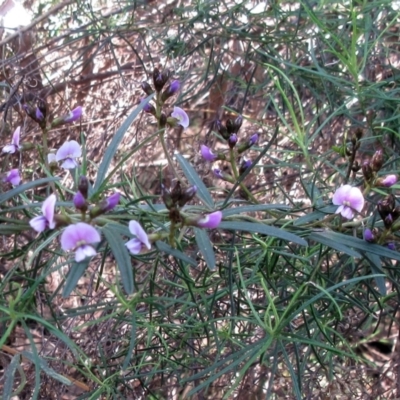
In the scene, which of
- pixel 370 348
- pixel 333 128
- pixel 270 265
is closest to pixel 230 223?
pixel 270 265

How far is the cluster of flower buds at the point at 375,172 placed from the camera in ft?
3.55

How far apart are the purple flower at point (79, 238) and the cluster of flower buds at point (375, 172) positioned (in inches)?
20.1

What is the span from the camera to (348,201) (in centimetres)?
108

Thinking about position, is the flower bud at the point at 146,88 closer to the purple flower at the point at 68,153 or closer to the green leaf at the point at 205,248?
the purple flower at the point at 68,153

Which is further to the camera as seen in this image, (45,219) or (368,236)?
(368,236)

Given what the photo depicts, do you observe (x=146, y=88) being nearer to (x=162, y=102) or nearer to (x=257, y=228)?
(x=162, y=102)

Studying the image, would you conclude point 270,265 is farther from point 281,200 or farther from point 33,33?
point 33,33

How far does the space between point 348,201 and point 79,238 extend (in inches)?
19.1

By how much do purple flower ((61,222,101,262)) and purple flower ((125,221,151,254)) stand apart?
6cm

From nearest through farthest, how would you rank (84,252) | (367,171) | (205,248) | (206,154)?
(84,252)
(205,248)
(367,171)
(206,154)

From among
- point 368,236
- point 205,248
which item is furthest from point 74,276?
point 368,236

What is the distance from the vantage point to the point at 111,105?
100 inches

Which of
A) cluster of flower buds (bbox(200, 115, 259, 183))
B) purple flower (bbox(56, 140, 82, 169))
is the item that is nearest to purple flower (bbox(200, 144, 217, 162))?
cluster of flower buds (bbox(200, 115, 259, 183))

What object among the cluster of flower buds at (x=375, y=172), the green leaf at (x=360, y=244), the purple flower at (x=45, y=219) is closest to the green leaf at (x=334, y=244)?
the green leaf at (x=360, y=244)
